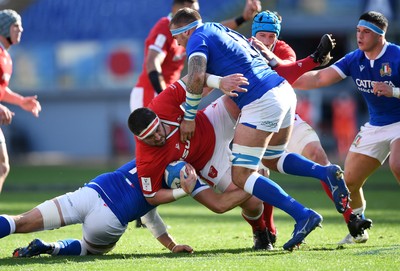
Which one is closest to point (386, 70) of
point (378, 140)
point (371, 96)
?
point (371, 96)

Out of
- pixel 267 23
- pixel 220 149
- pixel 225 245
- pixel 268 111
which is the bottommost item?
pixel 225 245

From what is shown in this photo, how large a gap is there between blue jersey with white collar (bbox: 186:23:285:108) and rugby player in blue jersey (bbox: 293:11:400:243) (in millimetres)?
1350

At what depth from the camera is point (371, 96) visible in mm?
9047

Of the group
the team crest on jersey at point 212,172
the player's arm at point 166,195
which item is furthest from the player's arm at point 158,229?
the team crest on jersey at point 212,172

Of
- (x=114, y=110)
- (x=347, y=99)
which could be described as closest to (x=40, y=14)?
(x=114, y=110)

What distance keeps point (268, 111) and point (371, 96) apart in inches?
67.5

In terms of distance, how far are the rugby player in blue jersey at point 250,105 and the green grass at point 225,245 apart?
481 mm

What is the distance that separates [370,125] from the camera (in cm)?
927

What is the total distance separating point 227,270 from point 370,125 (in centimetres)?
314

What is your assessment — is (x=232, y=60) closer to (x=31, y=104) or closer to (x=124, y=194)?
(x=124, y=194)

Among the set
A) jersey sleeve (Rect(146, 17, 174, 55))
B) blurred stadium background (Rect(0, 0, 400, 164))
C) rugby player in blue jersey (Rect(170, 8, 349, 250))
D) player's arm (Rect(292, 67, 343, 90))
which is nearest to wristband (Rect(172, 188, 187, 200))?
rugby player in blue jersey (Rect(170, 8, 349, 250))

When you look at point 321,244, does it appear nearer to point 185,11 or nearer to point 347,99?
point 185,11

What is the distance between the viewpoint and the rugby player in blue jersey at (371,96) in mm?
8844

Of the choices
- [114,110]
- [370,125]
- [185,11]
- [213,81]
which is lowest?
[114,110]
